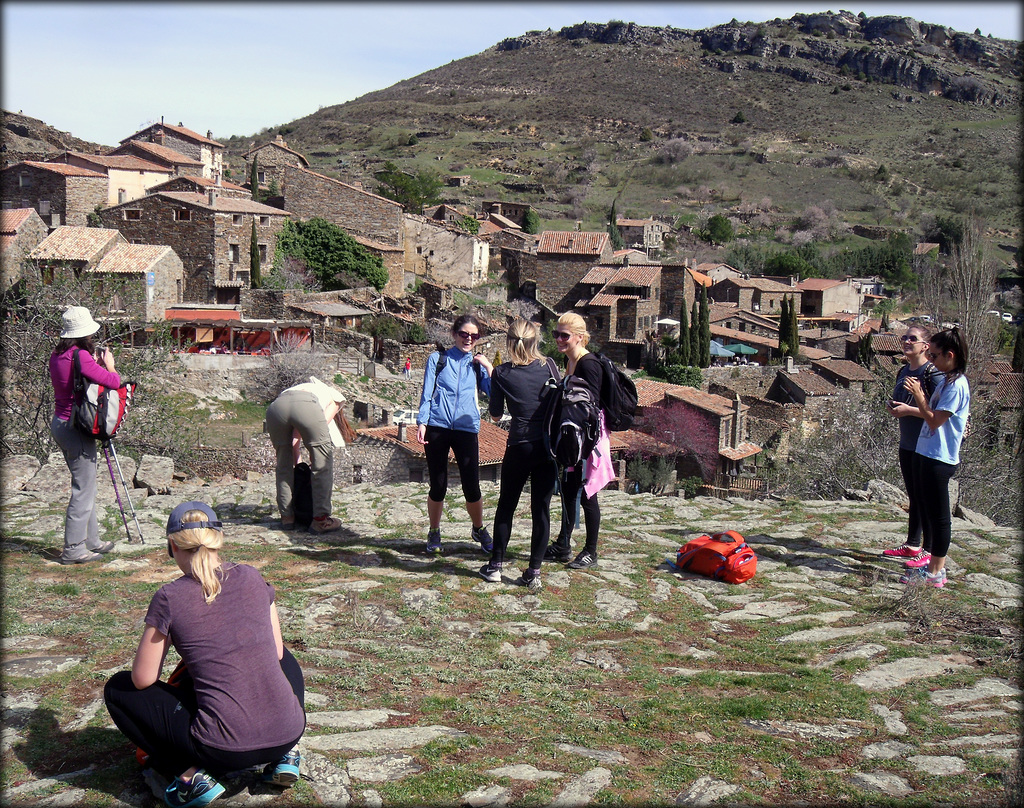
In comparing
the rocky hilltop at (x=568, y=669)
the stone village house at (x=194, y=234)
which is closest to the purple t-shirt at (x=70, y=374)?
the rocky hilltop at (x=568, y=669)

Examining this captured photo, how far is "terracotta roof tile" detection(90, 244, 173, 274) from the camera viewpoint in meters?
28.5

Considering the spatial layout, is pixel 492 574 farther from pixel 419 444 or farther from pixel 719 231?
pixel 719 231

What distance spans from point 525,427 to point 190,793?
3.14m

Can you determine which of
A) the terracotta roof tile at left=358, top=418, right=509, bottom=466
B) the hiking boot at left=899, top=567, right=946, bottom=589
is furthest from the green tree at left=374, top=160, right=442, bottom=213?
the hiking boot at left=899, top=567, right=946, bottom=589

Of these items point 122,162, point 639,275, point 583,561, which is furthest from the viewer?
point 639,275

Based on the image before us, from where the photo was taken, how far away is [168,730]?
119 inches

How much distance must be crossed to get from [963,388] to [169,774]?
5322 mm

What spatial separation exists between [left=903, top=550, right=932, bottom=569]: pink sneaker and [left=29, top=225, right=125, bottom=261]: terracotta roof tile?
1098 inches

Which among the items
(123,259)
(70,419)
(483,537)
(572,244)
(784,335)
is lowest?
(483,537)

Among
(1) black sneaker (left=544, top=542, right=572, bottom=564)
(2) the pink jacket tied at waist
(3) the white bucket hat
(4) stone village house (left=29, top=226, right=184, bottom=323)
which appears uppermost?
(4) stone village house (left=29, top=226, right=184, bottom=323)

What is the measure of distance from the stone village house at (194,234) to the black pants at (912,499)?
28.8 meters

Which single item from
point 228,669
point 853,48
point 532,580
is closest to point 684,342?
point 532,580

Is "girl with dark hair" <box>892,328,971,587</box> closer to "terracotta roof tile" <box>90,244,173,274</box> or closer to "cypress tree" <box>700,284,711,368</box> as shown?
"terracotta roof tile" <box>90,244,173,274</box>

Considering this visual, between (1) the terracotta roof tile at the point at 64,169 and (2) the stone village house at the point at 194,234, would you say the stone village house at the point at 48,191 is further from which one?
(2) the stone village house at the point at 194,234
